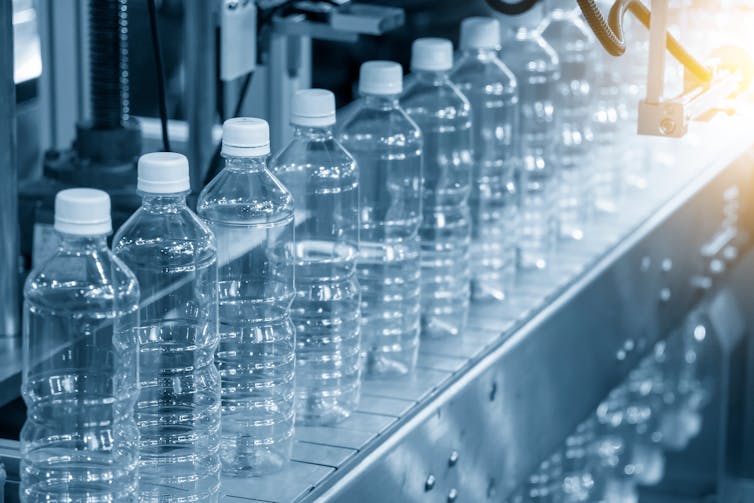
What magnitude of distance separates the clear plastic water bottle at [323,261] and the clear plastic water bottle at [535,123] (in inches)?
21.0

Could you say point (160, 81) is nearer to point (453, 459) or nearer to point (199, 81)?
point (199, 81)

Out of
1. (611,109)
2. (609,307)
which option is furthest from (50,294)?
(611,109)

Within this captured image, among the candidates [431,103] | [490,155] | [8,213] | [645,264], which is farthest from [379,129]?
[645,264]

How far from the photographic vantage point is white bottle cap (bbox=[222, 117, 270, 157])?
143 centimetres

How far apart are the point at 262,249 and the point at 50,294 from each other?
1.31ft

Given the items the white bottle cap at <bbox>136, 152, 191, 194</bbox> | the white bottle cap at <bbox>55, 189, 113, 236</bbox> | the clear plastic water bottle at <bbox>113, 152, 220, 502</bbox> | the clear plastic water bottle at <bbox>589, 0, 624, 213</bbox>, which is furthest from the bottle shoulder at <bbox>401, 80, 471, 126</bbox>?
the white bottle cap at <bbox>55, 189, 113, 236</bbox>

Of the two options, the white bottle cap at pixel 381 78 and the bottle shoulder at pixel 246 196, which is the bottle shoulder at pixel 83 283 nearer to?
the bottle shoulder at pixel 246 196

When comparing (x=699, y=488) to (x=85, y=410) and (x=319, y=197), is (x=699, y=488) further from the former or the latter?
(x=85, y=410)

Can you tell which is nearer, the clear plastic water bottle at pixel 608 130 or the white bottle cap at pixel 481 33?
the white bottle cap at pixel 481 33

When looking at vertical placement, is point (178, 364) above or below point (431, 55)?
below

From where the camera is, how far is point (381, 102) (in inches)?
75.4

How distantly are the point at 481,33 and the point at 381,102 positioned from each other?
0.92 ft

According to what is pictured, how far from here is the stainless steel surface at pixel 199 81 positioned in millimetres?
2100

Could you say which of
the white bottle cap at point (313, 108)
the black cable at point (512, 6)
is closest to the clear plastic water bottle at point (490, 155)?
the black cable at point (512, 6)
